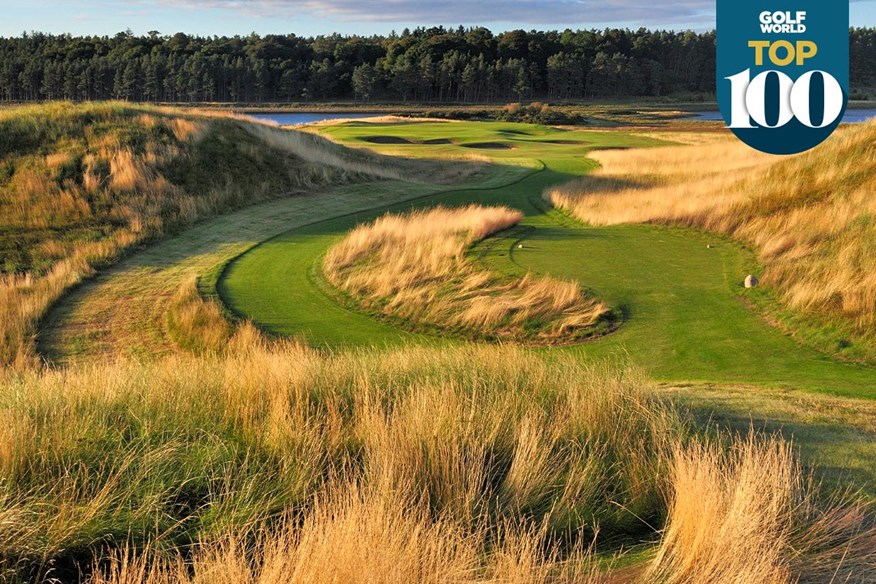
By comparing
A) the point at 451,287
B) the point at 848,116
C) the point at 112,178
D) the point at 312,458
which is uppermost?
the point at 848,116

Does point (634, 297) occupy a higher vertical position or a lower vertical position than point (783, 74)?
lower

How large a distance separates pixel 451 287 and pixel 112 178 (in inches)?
525

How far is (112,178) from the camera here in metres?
21.1

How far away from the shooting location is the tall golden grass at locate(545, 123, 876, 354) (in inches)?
440

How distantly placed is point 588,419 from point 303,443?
7.20 ft

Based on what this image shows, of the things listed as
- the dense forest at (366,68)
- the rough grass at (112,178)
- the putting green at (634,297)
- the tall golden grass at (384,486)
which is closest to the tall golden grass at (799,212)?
the putting green at (634,297)

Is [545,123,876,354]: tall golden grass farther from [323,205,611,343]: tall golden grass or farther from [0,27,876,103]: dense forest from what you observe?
[0,27,876,103]: dense forest

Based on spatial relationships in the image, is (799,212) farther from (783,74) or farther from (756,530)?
(756,530)

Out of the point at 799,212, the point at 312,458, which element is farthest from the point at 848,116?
the point at 312,458

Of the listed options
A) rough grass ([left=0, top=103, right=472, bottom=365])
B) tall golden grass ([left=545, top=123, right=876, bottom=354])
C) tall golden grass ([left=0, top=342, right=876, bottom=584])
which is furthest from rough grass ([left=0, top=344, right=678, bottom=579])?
rough grass ([left=0, top=103, right=472, bottom=365])

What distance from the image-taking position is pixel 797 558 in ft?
12.7

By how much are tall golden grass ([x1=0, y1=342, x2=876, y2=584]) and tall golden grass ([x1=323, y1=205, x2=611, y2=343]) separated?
490 centimetres

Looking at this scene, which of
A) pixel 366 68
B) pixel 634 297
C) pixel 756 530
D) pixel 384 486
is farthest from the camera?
pixel 366 68

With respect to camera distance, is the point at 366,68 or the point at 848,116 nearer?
the point at 848,116
